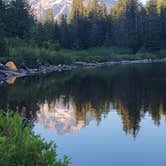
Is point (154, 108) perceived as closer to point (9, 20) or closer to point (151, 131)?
point (151, 131)

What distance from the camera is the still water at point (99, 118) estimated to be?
1300cm

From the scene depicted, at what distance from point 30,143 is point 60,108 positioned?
1632 cm

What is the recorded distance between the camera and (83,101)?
956 inches

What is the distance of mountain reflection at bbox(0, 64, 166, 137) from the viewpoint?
718 inches

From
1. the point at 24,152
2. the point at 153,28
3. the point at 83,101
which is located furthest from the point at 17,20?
the point at 24,152

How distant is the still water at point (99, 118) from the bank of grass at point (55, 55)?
1429 cm

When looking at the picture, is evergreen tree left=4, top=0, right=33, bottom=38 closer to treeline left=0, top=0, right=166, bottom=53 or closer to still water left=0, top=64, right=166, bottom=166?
treeline left=0, top=0, right=166, bottom=53

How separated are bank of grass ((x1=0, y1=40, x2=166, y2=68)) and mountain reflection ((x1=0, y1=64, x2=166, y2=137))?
38.0ft

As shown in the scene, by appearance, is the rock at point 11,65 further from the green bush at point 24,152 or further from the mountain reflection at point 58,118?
the green bush at point 24,152

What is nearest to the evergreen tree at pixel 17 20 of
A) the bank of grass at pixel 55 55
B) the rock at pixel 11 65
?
the bank of grass at pixel 55 55

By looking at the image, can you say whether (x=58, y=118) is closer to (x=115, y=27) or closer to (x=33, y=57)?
(x=33, y=57)

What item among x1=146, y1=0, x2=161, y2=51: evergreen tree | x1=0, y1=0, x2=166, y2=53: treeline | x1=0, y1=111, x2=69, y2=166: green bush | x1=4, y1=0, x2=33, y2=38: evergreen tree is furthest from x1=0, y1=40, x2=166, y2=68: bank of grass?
x1=0, y1=111, x2=69, y2=166: green bush

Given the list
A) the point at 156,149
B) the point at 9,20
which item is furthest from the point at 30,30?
the point at 156,149

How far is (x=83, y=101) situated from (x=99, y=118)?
580cm
